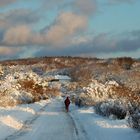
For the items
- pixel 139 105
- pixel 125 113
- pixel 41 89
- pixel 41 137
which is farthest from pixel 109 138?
pixel 41 89

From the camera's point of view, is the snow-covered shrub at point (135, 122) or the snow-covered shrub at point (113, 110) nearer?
the snow-covered shrub at point (135, 122)

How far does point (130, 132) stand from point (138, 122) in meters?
0.54

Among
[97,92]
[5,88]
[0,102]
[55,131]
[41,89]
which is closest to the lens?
[55,131]

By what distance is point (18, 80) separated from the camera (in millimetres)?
72875

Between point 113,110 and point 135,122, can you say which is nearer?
point 135,122

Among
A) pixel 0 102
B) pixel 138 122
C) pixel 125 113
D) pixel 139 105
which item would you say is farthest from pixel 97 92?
pixel 138 122

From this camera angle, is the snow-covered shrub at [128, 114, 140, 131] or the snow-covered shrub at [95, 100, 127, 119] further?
the snow-covered shrub at [95, 100, 127, 119]

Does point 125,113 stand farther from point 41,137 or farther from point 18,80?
point 18,80

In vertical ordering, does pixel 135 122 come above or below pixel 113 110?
above

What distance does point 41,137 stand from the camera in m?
20.4

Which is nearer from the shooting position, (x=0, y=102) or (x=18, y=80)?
(x=0, y=102)

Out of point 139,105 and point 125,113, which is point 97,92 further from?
point 139,105

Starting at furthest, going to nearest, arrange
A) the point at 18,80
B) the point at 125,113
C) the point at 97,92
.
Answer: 1. the point at 18,80
2. the point at 97,92
3. the point at 125,113

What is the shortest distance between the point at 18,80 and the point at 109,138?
5491 cm
